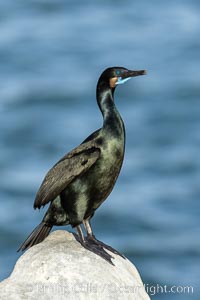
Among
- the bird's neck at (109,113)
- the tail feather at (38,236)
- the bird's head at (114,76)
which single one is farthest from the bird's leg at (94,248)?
the bird's head at (114,76)

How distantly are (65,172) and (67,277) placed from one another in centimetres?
97

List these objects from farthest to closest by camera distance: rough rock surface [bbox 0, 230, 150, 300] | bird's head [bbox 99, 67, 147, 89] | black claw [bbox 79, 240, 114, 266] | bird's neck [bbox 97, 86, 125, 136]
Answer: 1. bird's head [bbox 99, 67, 147, 89]
2. bird's neck [bbox 97, 86, 125, 136]
3. black claw [bbox 79, 240, 114, 266]
4. rough rock surface [bbox 0, 230, 150, 300]

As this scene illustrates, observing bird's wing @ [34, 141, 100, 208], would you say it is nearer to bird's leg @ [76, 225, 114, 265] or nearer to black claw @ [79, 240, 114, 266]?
bird's leg @ [76, 225, 114, 265]

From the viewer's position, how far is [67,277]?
379 inches

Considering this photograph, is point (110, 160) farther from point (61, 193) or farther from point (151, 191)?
point (151, 191)

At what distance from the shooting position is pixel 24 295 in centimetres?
925

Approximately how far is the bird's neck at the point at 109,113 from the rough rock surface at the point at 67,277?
0.90 meters

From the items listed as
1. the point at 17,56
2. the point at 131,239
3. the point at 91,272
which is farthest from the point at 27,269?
the point at 17,56

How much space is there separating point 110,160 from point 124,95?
11964 millimetres

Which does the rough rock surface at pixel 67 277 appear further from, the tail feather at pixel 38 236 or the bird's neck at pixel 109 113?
the bird's neck at pixel 109 113

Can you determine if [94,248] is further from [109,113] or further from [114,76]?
[114,76]

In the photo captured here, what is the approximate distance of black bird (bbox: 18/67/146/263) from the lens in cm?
1012

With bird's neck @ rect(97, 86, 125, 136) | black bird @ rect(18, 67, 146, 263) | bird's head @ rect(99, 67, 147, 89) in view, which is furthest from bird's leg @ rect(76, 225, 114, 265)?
bird's head @ rect(99, 67, 147, 89)

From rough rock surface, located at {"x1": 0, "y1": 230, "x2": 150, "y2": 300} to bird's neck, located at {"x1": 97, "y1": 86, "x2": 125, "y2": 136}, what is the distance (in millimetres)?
902
